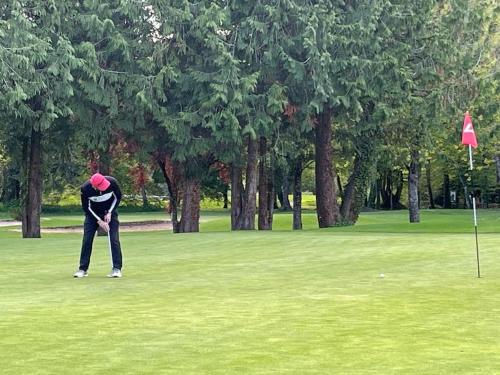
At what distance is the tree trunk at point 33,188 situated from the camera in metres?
37.0

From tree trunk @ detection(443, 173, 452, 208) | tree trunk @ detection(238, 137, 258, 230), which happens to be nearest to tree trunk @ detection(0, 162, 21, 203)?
tree trunk @ detection(443, 173, 452, 208)

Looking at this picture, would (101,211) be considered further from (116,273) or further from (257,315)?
(257,315)

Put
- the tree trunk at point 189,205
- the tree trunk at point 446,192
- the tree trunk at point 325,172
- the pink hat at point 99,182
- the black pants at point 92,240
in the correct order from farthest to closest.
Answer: the tree trunk at point 446,192
the tree trunk at point 189,205
the tree trunk at point 325,172
the black pants at point 92,240
the pink hat at point 99,182

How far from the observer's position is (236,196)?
144 ft

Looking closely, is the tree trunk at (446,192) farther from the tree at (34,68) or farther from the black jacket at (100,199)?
the black jacket at (100,199)

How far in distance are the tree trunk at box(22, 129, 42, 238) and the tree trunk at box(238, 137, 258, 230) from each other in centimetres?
878

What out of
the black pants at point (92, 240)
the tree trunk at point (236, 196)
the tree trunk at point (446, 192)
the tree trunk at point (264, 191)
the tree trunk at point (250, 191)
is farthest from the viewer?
the tree trunk at point (446, 192)

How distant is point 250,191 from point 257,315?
29147mm

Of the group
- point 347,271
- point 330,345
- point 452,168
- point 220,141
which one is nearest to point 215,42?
point 220,141

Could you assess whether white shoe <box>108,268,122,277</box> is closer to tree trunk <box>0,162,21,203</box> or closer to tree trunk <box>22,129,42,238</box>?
tree trunk <box>22,129,42,238</box>

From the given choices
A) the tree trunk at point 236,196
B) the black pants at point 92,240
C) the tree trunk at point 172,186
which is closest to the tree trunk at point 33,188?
the tree trunk at point 236,196

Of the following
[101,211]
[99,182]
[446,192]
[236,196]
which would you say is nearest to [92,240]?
[101,211]

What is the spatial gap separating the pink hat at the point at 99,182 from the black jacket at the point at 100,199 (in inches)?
4.6

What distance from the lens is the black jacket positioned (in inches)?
615
